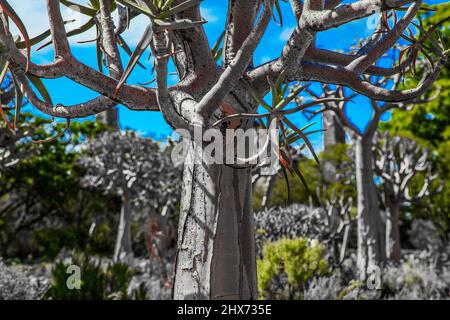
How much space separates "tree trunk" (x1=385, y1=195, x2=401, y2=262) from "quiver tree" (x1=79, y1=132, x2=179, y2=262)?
17.8 ft

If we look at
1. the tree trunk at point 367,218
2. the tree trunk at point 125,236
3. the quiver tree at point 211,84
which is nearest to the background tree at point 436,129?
the tree trunk at point 367,218

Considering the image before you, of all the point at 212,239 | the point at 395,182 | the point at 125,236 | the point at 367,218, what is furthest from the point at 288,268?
the point at 125,236

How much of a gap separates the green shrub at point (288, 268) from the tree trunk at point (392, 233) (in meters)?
4.43

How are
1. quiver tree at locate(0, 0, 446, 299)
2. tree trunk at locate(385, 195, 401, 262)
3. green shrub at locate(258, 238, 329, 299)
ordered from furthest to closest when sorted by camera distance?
tree trunk at locate(385, 195, 401, 262), green shrub at locate(258, 238, 329, 299), quiver tree at locate(0, 0, 446, 299)

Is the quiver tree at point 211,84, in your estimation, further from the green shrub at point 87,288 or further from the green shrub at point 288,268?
the green shrub at point 288,268

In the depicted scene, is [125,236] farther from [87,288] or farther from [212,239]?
[212,239]

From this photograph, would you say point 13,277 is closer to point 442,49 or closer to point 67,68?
point 67,68

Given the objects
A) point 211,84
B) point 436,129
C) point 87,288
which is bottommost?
point 87,288

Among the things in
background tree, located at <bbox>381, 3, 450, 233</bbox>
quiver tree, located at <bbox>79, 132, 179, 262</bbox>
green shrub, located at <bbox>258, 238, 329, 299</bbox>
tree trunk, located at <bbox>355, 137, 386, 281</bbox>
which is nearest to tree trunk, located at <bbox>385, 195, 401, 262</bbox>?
tree trunk, located at <bbox>355, 137, 386, 281</bbox>

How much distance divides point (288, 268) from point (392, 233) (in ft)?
16.6

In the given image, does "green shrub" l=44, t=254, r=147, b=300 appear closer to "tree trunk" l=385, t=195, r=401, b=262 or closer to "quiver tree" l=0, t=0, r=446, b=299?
"quiver tree" l=0, t=0, r=446, b=299

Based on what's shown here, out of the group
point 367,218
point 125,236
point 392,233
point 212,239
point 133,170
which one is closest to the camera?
point 212,239

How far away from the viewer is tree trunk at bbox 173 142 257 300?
240 cm

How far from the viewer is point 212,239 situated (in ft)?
7.91
